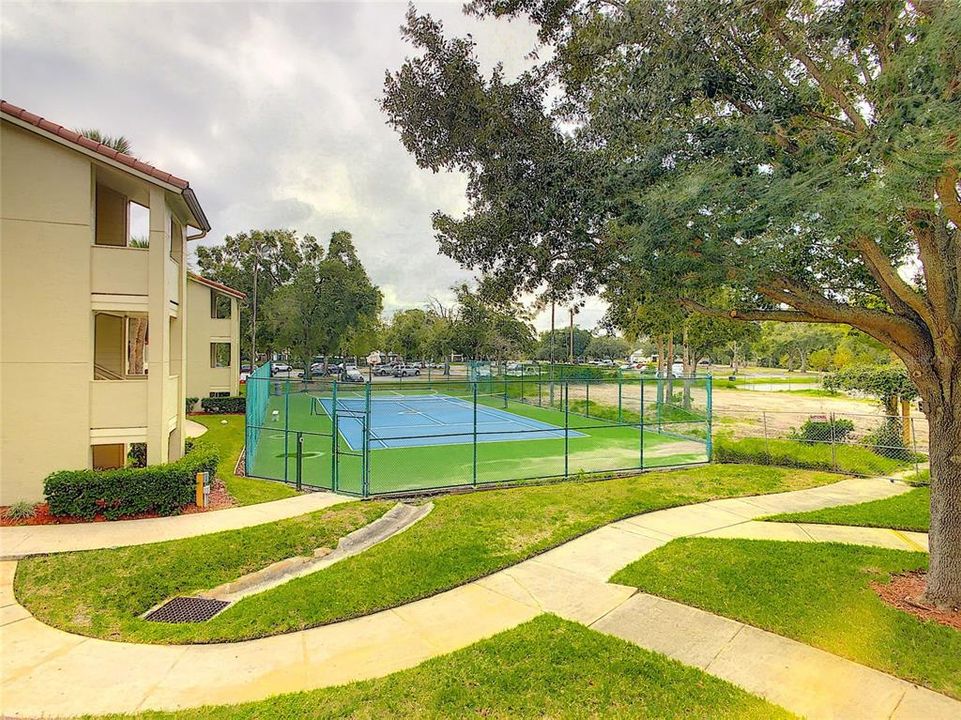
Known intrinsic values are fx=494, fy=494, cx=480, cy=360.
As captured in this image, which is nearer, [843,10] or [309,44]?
[843,10]

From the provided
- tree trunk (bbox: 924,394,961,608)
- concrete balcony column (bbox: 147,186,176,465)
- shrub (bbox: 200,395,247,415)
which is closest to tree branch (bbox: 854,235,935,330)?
tree trunk (bbox: 924,394,961,608)

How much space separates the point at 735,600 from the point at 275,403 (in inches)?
1072

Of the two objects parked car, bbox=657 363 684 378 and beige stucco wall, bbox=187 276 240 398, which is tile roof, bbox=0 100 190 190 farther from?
parked car, bbox=657 363 684 378

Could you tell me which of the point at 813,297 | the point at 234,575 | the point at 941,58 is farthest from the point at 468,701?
the point at 941,58

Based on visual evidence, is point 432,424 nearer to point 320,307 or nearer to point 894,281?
point 320,307

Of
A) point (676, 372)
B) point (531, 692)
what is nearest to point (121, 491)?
point (531, 692)

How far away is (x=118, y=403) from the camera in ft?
32.6

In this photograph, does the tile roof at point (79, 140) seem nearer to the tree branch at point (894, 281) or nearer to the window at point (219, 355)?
the tree branch at point (894, 281)

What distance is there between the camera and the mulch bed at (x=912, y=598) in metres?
5.77

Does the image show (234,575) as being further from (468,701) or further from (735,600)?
(735,600)

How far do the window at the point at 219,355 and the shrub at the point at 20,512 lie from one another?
695 inches

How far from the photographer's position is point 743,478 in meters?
12.7

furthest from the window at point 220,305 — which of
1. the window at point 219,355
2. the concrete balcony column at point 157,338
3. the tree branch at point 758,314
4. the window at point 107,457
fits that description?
the tree branch at point 758,314

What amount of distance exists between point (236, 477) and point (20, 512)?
4.04 m
